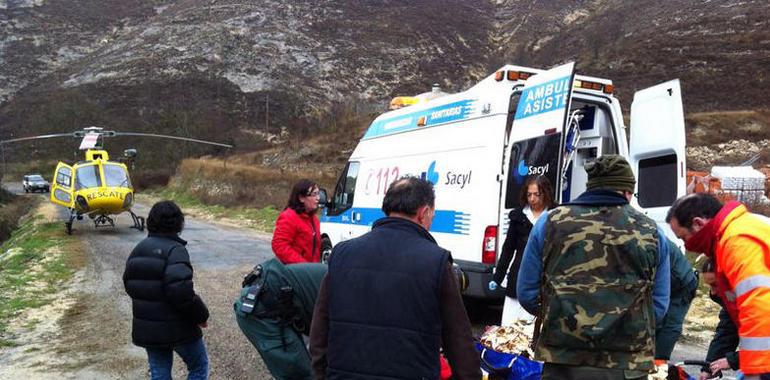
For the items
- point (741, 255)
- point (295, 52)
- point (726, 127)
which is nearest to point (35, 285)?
point (741, 255)

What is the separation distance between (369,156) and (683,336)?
469 centimetres

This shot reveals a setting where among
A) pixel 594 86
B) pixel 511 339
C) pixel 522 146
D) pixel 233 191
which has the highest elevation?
pixel 594 86

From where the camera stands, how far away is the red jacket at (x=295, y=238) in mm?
4957

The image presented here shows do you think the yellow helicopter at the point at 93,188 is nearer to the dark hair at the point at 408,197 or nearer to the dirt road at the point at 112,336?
the dirt road at the point at 112,336

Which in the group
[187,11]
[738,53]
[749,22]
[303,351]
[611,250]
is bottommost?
[303,351]

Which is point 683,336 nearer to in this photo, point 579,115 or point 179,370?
point 579,115

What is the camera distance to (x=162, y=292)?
11.8 ft

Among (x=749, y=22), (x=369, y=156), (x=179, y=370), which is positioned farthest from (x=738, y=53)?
(x=179, y=370)

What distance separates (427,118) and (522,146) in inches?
73.9

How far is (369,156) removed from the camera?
8.66m

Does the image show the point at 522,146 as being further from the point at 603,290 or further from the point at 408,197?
the point at 408,197

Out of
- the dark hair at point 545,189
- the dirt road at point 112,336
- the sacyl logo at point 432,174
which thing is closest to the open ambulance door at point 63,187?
the dirt road at point 112,336

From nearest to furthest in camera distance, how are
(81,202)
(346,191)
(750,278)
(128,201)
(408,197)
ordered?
(408,197) < (750,278) < (346,191) < (81,202) < (128,201)

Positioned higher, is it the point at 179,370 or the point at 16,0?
the point at 16,0
